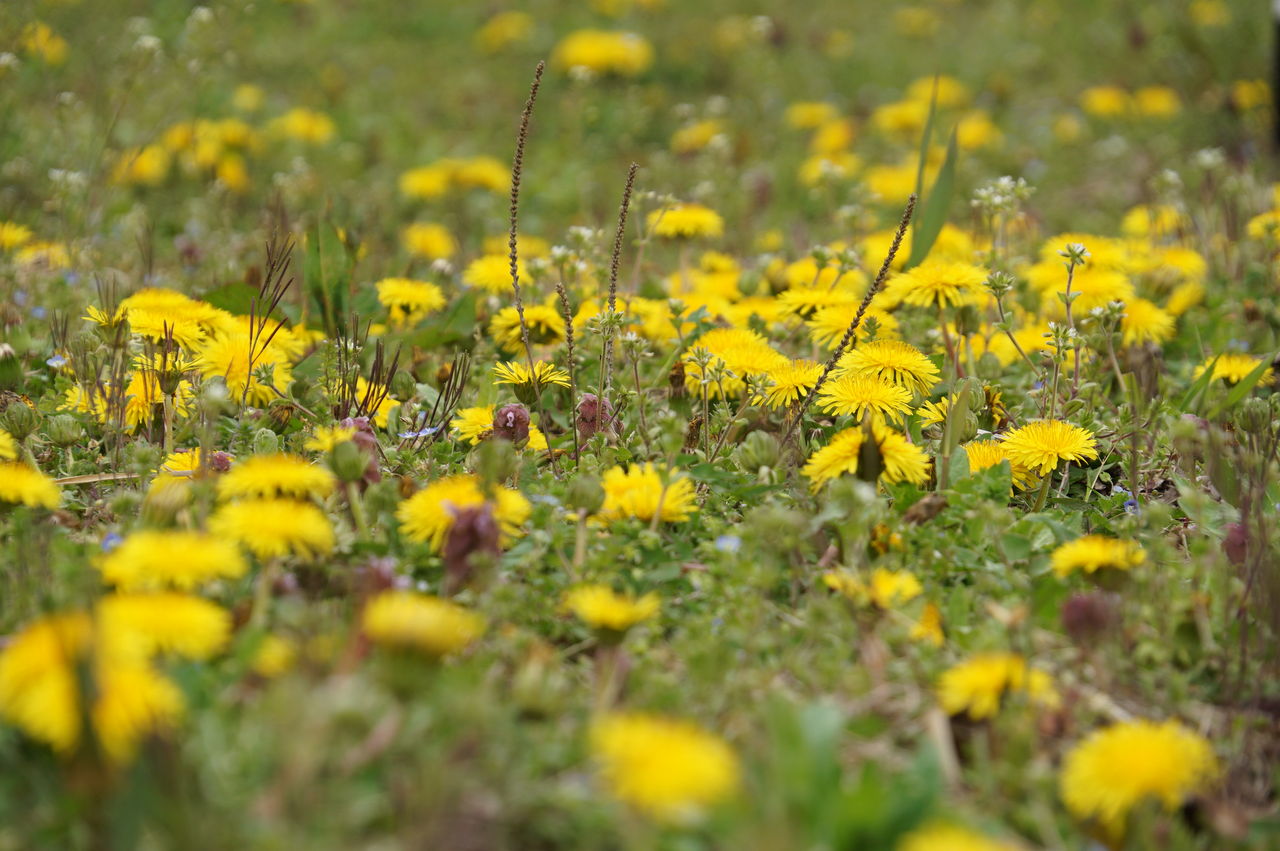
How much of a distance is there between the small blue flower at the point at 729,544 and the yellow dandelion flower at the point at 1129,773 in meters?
0.57

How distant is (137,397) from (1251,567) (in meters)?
1.94

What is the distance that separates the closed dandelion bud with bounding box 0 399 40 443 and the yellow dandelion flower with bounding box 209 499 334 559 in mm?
662

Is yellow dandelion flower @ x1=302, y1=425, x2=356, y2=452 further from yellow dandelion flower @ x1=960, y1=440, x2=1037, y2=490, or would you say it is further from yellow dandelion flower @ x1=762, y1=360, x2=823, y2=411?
yellow dandelion flower @ x1=960, y1=440, x2=1037, y2=490

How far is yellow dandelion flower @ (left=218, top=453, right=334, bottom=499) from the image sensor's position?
1698 mm

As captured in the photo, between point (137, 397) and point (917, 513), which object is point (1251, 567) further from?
point (137, 397)

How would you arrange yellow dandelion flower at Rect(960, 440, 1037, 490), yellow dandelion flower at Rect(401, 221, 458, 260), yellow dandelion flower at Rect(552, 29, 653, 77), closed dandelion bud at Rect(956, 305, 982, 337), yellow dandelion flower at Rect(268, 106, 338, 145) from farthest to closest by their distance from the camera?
yellow dandelion flower at Rect(552, 29, 653, 77), yellow dandelion flower at Rect(268, 106, 338, 145), yellow dandelion flower at Rect(401, 221, 458, 260), closed dandelion bud at Rect(956, 305, 982, 337), yellow dandelion flower at Rect(960, 440, 1037, 490)

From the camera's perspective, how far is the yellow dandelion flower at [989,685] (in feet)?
4.85

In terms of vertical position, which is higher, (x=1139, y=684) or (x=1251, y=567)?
(x=1251, y=567)

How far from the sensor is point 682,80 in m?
6.59

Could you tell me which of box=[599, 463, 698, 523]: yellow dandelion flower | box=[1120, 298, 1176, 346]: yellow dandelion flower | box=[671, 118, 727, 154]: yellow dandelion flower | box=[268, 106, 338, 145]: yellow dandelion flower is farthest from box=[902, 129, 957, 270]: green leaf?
box=[268, 106, 338, 145]: yellow dandelion flower

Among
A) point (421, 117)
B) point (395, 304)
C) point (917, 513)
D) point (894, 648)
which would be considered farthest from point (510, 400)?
point (421, 117)

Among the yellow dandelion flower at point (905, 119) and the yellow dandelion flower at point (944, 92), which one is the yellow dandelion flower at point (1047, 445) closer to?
the yellow dandelion flower at point (905, 119)

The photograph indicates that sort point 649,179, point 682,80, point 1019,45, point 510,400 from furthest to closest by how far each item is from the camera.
Answer: point 1019,45 < point 682,80 < point 649,179 < point 510,400

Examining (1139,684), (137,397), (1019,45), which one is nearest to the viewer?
(1139,684)
